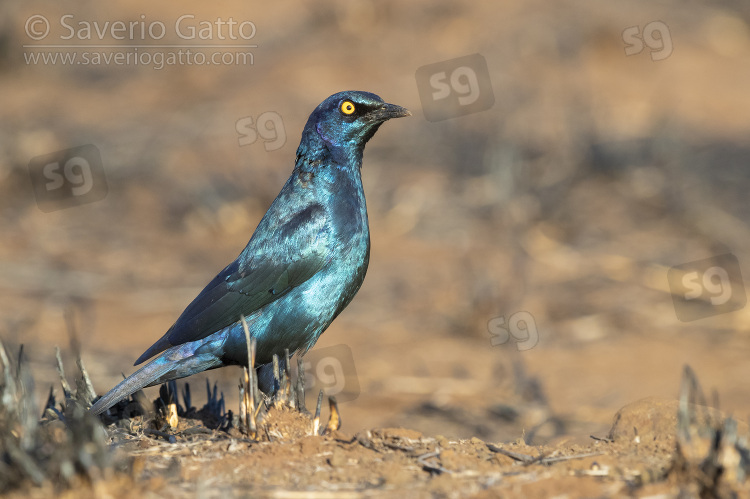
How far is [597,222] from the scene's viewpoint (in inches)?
413

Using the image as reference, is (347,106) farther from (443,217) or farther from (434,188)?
(434,188)

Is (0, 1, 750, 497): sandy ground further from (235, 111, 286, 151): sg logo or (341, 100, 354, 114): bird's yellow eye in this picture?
(341, 100, 354, 114): bird's yellow eye

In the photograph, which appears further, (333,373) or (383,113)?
(333,373)

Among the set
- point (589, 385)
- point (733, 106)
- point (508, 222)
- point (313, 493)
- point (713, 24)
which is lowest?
point (589, 385)

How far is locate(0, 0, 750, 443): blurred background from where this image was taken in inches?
309

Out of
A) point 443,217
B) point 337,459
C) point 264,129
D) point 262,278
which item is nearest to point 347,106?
point 262,278

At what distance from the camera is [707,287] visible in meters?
8.99

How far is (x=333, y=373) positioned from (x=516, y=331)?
1.68m

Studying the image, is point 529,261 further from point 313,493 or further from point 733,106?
point 313,493

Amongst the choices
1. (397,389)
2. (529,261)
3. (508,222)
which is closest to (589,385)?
(397,389)

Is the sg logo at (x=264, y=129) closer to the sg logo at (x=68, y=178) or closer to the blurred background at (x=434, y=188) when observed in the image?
the blurred background at (x=434, y=188)

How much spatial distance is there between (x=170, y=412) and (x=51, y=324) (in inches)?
158

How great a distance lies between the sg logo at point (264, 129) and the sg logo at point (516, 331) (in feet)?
15.6

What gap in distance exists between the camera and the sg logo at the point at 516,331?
8281mm
